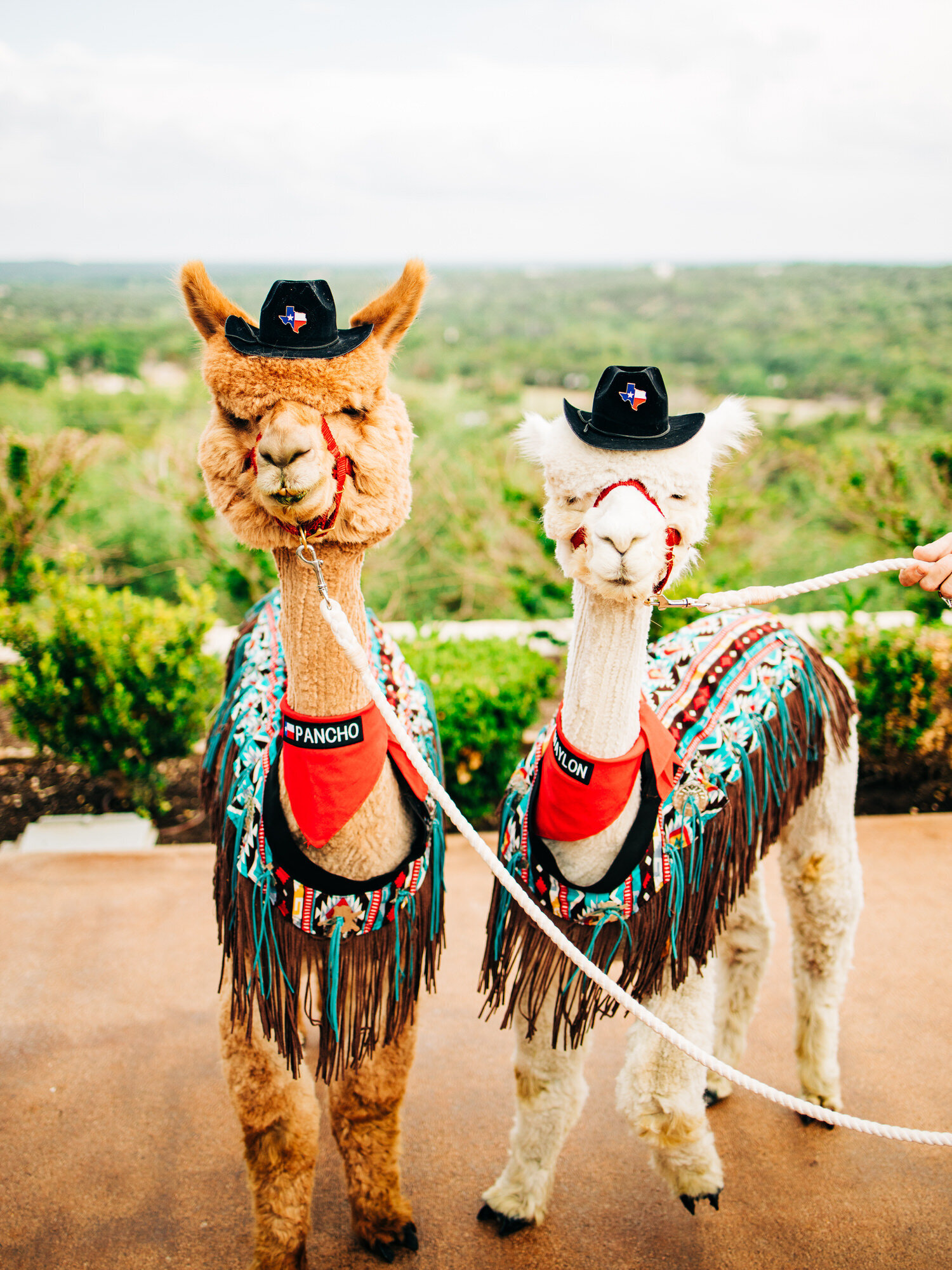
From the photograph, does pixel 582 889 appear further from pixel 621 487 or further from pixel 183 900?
pixel 183 900

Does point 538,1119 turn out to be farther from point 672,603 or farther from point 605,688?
point 672,603

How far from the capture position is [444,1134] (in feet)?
8.75

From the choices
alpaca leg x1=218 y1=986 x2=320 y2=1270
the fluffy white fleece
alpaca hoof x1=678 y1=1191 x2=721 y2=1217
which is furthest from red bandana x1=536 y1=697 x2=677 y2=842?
alpaca hoof x1=678 y1=1191 x2=721 y2=1217

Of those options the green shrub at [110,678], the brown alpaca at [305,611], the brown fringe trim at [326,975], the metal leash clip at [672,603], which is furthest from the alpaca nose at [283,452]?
the green shrub at [110,678]

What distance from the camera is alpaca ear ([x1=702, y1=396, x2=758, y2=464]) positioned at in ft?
6.01

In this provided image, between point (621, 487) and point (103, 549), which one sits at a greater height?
point (621, 487)

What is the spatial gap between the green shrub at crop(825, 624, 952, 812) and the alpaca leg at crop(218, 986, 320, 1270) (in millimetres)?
3639

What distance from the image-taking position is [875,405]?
16.2 metres

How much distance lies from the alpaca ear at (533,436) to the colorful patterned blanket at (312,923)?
81cm

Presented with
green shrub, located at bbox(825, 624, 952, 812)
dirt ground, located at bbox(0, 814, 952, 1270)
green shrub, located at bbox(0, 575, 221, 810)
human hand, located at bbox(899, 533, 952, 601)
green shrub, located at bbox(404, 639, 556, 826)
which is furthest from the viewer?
green shrub, located at bbox(825, 624, 952, 812)

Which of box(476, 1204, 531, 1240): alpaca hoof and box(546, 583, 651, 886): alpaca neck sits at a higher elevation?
box(546, 583, 651, 886): alpaca neck

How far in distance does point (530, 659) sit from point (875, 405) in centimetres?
1429

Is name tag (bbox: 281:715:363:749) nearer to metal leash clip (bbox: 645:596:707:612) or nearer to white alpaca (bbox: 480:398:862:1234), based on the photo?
white alpaca (bbox: 480:398:862:1234)

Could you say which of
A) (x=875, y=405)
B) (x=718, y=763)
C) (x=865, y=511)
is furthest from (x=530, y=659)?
(x=875, y=405)
